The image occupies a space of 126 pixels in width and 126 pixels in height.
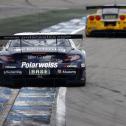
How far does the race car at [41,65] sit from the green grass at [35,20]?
1340cm

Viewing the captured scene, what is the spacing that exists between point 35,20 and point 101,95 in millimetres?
22052

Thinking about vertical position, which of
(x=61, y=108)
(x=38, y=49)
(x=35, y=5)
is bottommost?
(x=35, y=5)

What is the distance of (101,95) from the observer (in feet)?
36.0

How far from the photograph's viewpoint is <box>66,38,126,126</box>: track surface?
8.73m

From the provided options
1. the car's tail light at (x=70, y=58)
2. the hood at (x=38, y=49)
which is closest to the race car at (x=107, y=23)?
the hood at (x=38, y=49)

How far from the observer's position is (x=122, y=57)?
1744 centimetres

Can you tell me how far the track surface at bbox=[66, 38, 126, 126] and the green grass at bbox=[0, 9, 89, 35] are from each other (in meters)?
9.53

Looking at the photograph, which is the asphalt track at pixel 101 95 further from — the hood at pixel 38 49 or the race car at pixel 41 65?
the hood at pixel 38 49

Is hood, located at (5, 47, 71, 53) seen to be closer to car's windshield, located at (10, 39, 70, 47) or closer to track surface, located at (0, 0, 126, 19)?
car's windshield, located at (10, 39, 70, 47)

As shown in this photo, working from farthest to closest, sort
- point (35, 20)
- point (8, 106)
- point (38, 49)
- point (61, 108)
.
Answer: point (35, 20)
point (38, 49)
point (8, 106)
point (61, 108)

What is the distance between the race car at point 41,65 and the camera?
11.6m

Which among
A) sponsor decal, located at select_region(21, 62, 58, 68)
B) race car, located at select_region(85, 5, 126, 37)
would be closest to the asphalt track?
sponsor decal, located at select_region(21, 62, 58, 68)

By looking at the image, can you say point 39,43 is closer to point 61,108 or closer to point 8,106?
point 8,106

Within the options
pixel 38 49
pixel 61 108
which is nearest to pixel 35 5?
pixel 38 49
